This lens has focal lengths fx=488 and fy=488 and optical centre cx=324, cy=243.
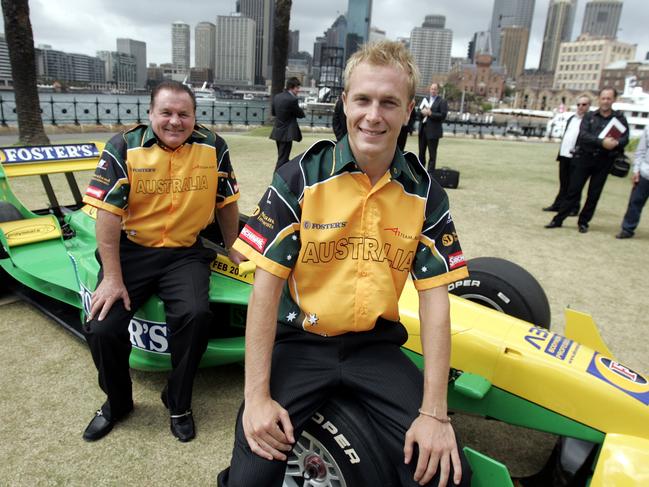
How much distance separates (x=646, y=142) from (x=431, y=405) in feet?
21.1

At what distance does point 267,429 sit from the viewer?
1608 millimetres

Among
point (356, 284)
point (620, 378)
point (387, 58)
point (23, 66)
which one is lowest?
point (620, 378)

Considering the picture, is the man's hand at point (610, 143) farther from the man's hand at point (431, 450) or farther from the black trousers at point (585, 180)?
the man's hand at point (431, 450)

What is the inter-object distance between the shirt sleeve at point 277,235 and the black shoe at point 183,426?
1.33m

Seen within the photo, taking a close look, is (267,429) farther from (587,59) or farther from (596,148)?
(587,59)

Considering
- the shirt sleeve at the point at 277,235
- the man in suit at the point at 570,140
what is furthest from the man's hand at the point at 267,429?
the man in suit at the point at 570,140

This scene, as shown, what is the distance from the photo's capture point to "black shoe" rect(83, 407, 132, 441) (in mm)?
2516

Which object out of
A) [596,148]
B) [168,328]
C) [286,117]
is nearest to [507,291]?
[168,328]

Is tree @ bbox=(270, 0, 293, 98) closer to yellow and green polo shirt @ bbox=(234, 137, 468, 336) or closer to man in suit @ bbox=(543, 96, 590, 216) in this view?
man in suit @ bbox=(543, 96, 590, 216)

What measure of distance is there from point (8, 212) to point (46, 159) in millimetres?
555

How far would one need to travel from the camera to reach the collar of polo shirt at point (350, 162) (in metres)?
1.72

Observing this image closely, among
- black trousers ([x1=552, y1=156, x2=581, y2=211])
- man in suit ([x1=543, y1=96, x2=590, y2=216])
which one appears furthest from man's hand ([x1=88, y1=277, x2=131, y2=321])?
black trousers ([x1=552, y1=156, x2=581, y2=211])

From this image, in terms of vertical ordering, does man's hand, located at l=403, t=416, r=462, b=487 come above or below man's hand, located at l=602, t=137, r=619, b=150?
below

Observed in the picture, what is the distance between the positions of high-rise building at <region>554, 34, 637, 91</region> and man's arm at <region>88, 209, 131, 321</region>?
148m
